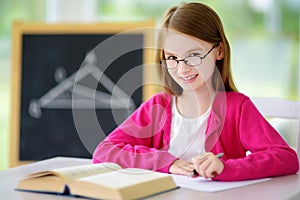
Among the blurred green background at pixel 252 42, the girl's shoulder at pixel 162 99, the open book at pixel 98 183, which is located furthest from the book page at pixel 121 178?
the blurred green background at pixel 252 42

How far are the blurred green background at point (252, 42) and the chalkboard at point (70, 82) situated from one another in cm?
21

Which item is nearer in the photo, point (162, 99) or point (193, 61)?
point (193, 61)

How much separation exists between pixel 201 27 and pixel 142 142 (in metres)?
0.38

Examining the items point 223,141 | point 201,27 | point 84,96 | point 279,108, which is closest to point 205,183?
point 223,141

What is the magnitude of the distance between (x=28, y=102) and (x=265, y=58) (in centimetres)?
121

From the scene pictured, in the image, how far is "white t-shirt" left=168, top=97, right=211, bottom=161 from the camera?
1.63m

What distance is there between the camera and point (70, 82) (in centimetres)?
284

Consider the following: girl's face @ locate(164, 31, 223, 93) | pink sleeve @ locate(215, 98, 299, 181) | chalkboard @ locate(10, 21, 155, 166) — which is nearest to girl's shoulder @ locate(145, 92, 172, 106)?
girl's face @ locate(164, 31, 223, 93)

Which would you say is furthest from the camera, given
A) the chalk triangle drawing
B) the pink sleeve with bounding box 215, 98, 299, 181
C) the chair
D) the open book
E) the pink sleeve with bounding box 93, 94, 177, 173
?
the chalk triangle drawing

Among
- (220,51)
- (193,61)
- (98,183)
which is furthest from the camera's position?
(220,51)

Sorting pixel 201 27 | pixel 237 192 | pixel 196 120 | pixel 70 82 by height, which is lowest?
pixel 237 192

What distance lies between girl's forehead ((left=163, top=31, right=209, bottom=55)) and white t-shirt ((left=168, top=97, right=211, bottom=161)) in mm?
207

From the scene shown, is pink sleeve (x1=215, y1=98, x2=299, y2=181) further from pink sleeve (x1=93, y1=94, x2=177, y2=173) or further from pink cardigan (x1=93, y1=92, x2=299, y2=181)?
pink sleeve (x1=93, y1=94, x2=177, y2=173)

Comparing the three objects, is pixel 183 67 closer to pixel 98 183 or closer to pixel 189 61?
pixel 189 61
